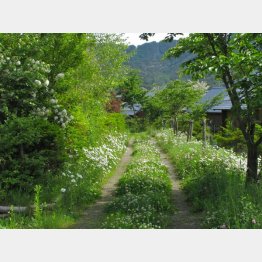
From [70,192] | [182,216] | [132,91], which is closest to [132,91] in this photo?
[132,91]

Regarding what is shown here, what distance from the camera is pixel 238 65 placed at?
24.3 feet

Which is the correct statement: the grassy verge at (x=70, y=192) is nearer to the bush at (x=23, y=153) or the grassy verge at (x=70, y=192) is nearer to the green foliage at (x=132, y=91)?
the bush at (x=23, y=153)

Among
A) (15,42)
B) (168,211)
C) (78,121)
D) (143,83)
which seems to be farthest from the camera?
(143,83)

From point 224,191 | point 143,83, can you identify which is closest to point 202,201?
point 224,191

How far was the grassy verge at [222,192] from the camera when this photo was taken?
20.4 ft

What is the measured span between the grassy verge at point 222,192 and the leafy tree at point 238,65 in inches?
27.3

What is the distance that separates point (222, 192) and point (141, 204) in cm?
157

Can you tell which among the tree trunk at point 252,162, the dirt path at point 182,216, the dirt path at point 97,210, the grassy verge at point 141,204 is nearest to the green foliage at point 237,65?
the tree trunk at point 252,162

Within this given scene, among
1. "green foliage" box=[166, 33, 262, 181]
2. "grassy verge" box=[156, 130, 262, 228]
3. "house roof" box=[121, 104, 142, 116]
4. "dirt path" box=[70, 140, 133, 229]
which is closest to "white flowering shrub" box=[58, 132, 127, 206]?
"dirt path" box=[70, 140, 133, 229]

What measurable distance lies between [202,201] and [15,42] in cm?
611

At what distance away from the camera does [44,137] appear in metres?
9.05

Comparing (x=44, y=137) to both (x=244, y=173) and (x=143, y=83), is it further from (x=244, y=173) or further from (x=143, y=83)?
(x=143, y=83)

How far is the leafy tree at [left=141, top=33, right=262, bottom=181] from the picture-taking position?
7188 millimetres

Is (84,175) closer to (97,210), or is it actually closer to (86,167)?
(86,167)
